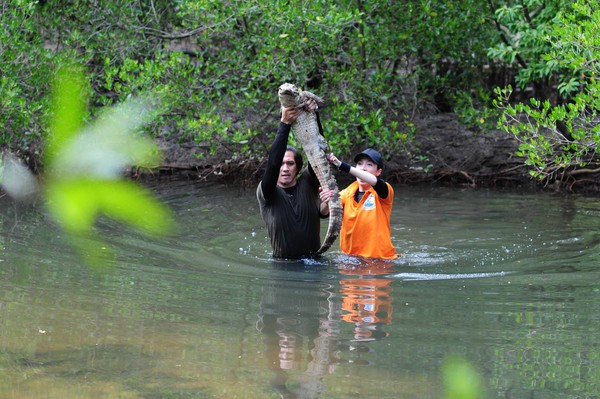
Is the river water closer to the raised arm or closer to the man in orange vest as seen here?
the man in orange vest

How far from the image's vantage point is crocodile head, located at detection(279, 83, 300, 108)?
636cm

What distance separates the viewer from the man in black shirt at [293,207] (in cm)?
704

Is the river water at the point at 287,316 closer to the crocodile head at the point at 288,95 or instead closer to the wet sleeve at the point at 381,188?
the wet sleeve at the point at 381,188

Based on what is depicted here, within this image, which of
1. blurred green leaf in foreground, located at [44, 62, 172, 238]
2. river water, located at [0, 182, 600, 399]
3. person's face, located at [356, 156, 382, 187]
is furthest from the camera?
person's face, located at [356, 156, 382, 187]

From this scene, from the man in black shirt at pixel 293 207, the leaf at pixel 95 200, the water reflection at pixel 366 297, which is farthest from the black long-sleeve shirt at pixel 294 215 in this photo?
the leaf at pixel 95 200

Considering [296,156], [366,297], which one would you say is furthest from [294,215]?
[366,297]

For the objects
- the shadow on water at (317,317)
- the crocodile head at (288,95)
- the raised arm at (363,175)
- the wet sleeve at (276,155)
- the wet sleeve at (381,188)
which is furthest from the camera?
the wet sleeve at (381,188)

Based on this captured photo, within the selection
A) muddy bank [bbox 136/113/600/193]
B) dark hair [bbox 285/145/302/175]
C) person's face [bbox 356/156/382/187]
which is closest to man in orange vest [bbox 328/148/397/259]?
person's face [bbox 356/156/382/187]

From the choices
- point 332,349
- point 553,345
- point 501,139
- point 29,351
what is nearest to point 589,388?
point 553,345

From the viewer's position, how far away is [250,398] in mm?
4062

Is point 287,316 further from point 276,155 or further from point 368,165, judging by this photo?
point 368,165

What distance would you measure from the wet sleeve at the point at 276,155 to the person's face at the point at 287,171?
9.7 inches

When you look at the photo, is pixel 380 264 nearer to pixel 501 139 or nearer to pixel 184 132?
pixel 184 132

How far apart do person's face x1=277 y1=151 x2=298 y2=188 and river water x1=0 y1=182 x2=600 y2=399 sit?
28.5 inches
